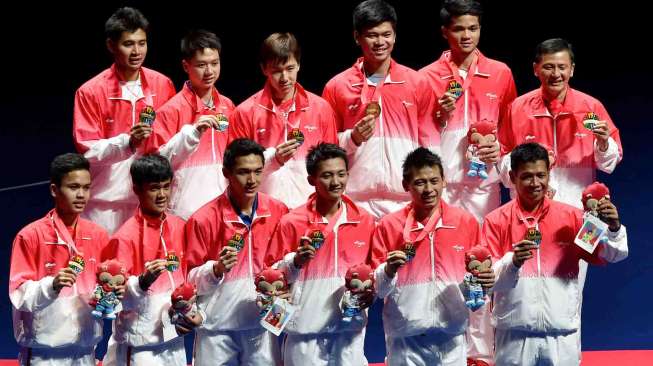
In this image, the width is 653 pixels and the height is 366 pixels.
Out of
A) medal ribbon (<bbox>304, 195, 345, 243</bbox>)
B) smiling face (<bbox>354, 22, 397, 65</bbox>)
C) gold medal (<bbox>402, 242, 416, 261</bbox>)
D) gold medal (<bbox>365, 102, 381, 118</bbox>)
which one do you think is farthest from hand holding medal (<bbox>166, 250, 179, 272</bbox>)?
smiling face (<bbox>354, 22, 397, 65</bbox>)

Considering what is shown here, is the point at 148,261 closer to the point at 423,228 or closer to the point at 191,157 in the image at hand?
the point at 191,157

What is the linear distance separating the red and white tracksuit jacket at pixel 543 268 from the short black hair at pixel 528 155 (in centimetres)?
25

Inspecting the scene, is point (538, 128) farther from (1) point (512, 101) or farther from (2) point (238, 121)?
(2) point (238, 121)

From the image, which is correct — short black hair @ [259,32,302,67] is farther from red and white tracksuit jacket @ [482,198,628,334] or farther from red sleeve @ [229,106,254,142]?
red and white tracksuit jacket @ [482,198,628,334]

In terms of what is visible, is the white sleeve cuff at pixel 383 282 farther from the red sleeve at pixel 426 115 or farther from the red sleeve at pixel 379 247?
the red sleeve at pixel 426 115

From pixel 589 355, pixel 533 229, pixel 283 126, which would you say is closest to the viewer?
pixel 533 229

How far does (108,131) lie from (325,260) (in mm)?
1820

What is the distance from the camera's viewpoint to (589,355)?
8.69 m

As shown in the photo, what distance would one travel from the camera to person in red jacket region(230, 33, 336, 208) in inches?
315

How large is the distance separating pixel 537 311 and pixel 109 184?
2.93m

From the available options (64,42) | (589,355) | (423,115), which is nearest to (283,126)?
(423,115)

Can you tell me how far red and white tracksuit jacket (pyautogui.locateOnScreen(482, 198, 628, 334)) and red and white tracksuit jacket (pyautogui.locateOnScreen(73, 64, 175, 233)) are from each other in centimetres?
243

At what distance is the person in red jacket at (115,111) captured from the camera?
26.7ft

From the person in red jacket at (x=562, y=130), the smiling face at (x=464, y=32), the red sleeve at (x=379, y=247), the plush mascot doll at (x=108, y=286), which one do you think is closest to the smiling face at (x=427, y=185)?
the red sleeve at (x=379, y=247)
